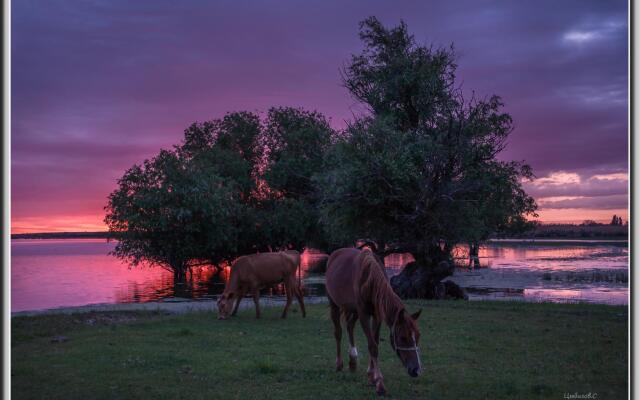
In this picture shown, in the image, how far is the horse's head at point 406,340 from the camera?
732cm

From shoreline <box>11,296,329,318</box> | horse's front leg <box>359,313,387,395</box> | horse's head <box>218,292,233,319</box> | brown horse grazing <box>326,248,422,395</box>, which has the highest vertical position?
brown horse grazing <box>326,248,422,395</box>

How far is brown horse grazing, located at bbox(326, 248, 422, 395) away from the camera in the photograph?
24.4 ft

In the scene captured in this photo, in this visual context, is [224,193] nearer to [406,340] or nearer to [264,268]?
[264,268]

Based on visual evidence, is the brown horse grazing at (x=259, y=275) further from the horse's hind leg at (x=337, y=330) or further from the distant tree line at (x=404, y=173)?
the horse's hind leg at (x=337, y=330)

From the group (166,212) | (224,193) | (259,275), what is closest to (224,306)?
(259,275)

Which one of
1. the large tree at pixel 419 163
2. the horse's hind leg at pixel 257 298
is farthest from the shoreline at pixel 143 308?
the large tree at pixel 419 163

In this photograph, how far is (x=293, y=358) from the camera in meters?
11.0

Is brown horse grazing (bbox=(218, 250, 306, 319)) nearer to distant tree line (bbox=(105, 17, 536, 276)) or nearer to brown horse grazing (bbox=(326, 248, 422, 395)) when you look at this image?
A: distant tree line (bbox=(105, 17, 536, 276))

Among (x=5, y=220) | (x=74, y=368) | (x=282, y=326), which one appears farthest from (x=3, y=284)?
(x=282, y=326)

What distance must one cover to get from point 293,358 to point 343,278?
9.22ft

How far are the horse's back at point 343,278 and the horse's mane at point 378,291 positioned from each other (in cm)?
37

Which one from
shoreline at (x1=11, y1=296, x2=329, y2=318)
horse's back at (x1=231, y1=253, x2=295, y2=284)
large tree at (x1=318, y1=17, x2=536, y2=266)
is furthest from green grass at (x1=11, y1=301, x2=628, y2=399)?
large tree at (x1=318, y1=17, x2=536, y2=266)

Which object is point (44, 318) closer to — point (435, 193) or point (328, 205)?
point (328, 205)

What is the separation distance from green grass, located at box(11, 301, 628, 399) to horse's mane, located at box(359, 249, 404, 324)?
1.37 meters
